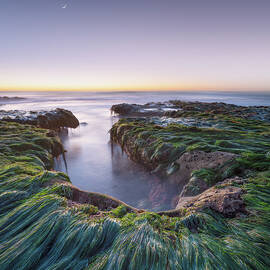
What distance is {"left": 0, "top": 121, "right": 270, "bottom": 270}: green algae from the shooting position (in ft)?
3.66

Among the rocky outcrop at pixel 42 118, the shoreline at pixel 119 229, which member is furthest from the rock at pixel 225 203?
the rocky outcrop at pixel 42 118

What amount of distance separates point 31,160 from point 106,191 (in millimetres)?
2009

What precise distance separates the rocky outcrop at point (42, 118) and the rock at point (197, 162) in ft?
30.2

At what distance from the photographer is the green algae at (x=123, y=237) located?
112 cm

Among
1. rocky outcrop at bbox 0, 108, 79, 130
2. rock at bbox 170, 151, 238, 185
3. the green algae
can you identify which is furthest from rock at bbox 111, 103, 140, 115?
the green algae

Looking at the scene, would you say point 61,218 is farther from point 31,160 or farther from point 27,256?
point 31,160

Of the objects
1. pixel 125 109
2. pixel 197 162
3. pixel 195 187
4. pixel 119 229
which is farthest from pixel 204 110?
pixel 119 229

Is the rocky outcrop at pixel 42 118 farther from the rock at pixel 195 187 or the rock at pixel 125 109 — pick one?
the rock at pixel 125 109

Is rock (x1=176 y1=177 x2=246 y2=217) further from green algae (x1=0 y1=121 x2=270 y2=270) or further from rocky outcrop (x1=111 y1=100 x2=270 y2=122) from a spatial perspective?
rocky outcrop (x1=111 y1=100 x2=270 y2=122)

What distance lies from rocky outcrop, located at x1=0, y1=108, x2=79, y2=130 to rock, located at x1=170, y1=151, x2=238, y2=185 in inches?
362

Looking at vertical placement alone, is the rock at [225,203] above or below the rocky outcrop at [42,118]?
above

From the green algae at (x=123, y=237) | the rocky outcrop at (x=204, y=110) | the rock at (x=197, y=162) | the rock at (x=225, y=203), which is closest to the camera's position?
the green algae at (x=123, y=237)

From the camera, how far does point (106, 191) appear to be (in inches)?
161

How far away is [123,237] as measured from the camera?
1307mm
